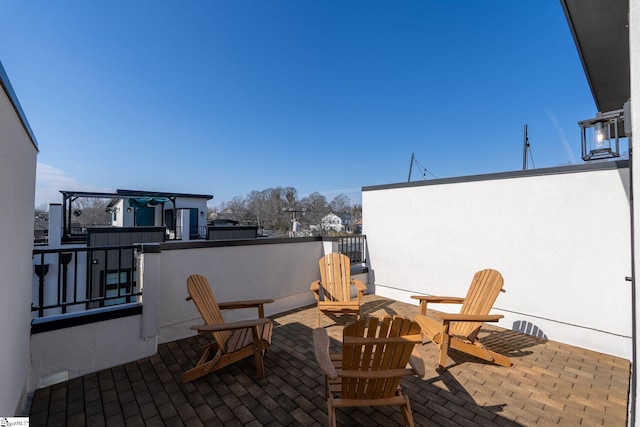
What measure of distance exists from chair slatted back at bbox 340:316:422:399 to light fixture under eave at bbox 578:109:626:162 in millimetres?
3193

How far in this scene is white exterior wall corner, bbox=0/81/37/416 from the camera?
4.77 feet

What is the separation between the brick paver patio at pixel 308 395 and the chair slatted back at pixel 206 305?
406 millimetres

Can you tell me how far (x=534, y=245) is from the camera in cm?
381

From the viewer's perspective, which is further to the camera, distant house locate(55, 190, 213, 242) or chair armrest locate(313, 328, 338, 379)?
distant house locate(55, 190, 213, 242)

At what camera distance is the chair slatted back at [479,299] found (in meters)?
2.93

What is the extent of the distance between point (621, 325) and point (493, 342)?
4.68ft

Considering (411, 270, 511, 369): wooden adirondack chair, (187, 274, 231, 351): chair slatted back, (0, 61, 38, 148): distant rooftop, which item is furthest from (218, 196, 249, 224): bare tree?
(411, 270, 511, 369): wooden adirondack chair

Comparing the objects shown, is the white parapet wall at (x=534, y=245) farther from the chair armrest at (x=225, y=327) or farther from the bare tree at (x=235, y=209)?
the bare tree at (x=235, y=209)

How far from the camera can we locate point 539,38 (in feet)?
19.5

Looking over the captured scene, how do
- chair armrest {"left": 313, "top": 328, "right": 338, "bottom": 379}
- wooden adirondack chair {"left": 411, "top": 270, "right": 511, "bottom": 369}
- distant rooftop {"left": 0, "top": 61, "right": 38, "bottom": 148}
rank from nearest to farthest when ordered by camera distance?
distant rooftop {"left": 0, "top": 61, "right": 38, "bottom": 148}
chair armrest {"left": 313, "top": 328, "right": 338, "bottom": 379}
wooden adirondack chair {"left": 411, "top": 270, "right": 511, "bottom": 369}

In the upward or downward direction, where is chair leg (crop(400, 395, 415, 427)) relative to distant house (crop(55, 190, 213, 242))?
downward

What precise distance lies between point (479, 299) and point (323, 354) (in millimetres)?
2199

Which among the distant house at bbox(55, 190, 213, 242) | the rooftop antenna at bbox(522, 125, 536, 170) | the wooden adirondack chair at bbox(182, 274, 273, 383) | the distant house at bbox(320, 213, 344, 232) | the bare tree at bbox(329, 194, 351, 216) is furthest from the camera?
the bare tree at bbox(329, 194, 351, 216)

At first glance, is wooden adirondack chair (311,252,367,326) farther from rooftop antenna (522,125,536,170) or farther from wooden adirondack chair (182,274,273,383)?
rooftop antenna (522,125,536,170)
